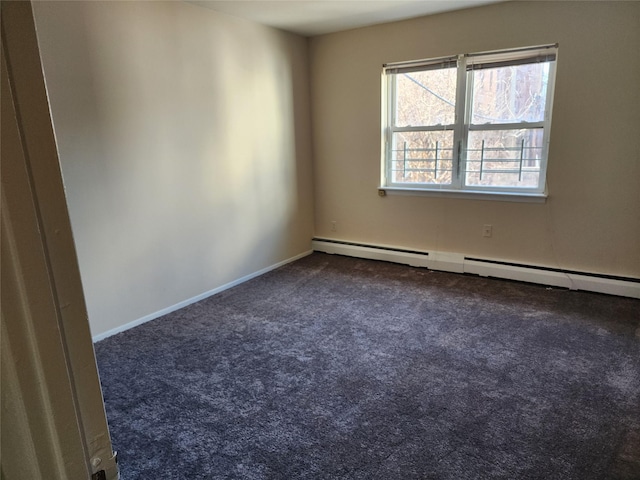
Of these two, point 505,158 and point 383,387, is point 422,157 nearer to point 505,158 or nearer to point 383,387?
point 505,158

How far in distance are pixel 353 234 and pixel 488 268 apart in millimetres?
1502

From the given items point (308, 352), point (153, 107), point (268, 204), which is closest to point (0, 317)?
point (308, 352)

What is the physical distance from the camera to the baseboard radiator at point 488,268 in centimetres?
343

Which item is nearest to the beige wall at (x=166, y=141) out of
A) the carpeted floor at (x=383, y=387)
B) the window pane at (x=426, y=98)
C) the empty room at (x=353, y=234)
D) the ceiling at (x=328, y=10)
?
the empty room at (x=353, y=234)

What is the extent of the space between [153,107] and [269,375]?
2102mm

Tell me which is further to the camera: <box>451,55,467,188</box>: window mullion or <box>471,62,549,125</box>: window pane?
<box>451,55,467,188</box>: window mullion

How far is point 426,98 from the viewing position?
405 centimetres

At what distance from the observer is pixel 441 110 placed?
13.1 feet

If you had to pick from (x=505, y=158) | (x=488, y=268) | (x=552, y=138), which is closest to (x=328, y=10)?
(x=505, y=158)

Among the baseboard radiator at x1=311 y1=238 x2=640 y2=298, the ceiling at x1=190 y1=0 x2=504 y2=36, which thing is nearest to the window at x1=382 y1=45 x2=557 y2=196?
the ceiling at x1=190 y1=0 x2=504 y2=36

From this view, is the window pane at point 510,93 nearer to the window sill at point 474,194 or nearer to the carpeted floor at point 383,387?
the window sill at point 474,194

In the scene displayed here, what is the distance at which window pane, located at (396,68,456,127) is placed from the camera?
391 centimetres

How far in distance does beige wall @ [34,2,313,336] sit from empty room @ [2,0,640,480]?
0.05ft

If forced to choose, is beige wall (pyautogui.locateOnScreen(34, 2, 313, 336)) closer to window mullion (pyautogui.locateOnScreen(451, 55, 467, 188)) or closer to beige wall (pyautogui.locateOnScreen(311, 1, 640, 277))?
beige wall (pyautogui.locateOnScreen(311, 1, 640, 277))
